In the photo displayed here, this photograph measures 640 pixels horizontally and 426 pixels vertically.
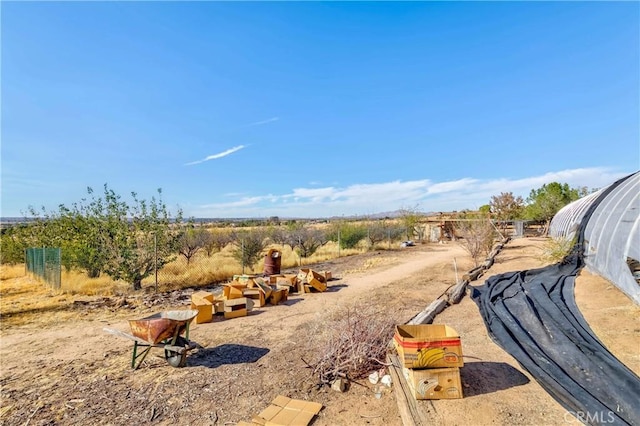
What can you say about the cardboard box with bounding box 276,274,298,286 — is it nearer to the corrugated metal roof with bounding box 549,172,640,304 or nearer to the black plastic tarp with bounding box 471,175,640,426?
the black plastic tarp with bounding box 471,175,640,426

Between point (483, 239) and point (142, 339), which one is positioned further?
point (483, 239)

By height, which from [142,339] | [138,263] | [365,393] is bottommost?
[365,393]

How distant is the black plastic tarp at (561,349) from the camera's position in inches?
123

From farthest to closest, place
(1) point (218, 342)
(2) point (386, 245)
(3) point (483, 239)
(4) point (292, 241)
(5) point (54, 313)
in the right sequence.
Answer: (2) point (386, 245)
(4) point (292, 241)
(3) point (483, 239)
(5) point (54, 313)
(1) point (218, 342)

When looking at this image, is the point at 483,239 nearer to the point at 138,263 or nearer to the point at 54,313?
the point at 138,263

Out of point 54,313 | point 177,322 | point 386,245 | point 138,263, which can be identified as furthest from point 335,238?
point 177,322

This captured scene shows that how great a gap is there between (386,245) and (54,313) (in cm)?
1897

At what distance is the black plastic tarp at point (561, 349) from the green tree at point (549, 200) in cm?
2791

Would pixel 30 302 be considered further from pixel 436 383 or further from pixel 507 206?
pixel 507 206

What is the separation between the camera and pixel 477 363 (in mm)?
4238

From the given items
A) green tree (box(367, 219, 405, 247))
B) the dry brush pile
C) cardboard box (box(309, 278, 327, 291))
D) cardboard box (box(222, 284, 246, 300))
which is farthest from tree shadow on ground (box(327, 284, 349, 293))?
green tree (box(367, 219, 405, 247))

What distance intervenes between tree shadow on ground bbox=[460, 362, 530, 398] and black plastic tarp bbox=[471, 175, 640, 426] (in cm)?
20

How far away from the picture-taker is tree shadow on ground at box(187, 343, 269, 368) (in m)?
4.77

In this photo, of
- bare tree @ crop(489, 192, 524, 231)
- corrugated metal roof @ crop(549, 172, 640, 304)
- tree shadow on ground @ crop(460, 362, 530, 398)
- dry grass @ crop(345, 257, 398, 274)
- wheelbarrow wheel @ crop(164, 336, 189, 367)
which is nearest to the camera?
tree shadow on ground @ crop(460, 362, 530, 398)
